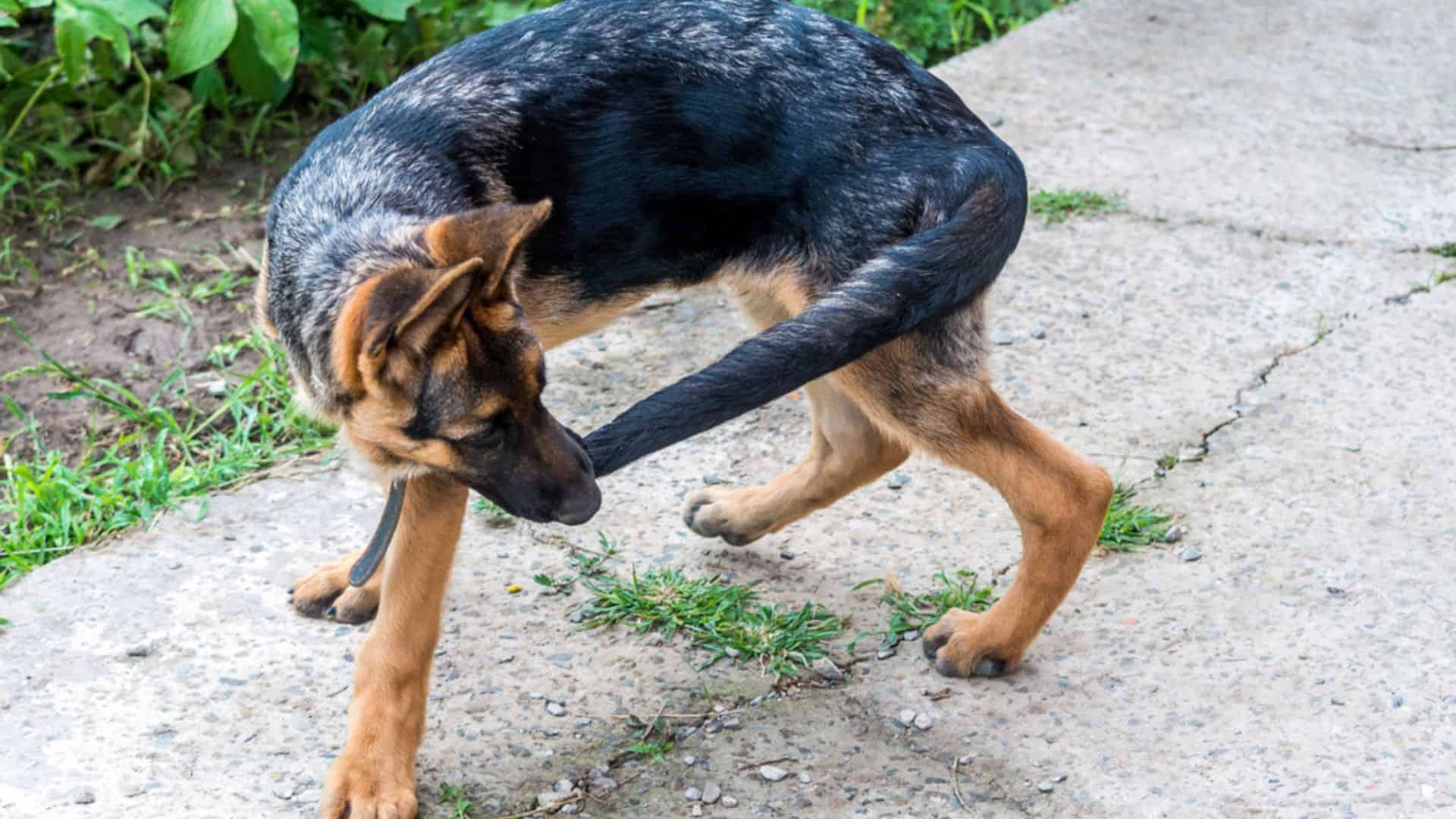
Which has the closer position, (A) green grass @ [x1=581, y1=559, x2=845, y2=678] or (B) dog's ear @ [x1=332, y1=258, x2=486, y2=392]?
(B) dog's ear @ [x1=332, y1=258, x2=486, y2=392]

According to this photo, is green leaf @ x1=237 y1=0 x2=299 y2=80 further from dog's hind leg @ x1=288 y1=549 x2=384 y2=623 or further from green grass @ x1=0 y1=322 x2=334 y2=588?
dog's hind leg @ x1=288 y1=549 x2=384 y2=623

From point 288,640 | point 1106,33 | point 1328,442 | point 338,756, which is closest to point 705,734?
point 338,756

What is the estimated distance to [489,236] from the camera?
281cm

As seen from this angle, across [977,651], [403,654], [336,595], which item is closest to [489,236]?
[403,654]

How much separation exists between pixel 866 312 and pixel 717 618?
1104 millimetres

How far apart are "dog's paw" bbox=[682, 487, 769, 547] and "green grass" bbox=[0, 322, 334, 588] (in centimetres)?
119

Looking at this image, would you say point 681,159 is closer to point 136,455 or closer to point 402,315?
point 402,315

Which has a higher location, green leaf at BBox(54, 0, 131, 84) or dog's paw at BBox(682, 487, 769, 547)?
green leaf at BBox(54, 0, 131, 84)

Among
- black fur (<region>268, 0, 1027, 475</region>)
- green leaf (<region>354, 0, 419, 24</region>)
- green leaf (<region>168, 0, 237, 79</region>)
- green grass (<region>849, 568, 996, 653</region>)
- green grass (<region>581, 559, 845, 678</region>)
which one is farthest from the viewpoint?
green leaf (<region>354, 0, 419, 24</region>)

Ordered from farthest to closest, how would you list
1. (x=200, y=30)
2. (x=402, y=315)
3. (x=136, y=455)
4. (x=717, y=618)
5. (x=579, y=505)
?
(x=200, y=30) < (x=136, y=455) < (x=717, y=618) < (x=579, y=505) < (x=402, y=315)

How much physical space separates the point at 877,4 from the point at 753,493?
3.66 m

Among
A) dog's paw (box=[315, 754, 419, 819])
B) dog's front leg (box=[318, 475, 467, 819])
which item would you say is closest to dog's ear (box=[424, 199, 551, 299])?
dog's front leg (box=[318, 475, 467, 819])

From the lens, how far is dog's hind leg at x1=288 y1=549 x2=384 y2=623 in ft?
12.5

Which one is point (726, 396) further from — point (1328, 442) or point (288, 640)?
point (1328, 442)
